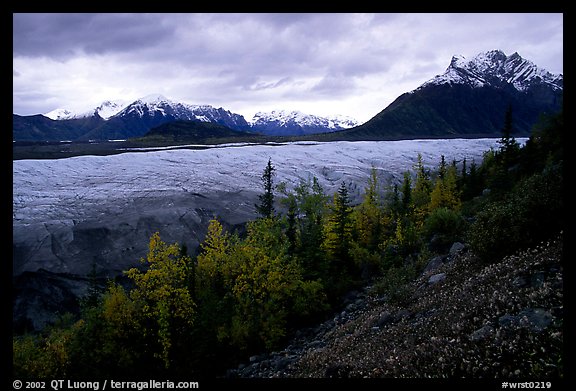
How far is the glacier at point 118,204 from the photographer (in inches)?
862

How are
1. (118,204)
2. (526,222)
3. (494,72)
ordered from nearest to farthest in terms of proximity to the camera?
(526,222)
(118,204)
(494,72)

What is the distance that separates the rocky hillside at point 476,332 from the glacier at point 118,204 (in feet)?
46.8

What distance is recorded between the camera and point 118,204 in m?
28.0

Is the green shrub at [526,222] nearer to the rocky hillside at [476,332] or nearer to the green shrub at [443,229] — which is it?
the rocky hillside at [476,332]

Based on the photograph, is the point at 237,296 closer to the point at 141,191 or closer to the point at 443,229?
the point at 443,229

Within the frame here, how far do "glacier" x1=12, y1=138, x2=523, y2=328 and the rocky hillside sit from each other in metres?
14.3

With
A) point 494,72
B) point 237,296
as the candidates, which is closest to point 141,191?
point 237,296

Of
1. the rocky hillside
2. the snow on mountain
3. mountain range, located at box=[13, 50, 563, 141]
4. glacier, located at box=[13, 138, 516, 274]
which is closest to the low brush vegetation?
the rocky hillside

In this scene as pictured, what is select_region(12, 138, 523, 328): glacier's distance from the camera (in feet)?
71.8

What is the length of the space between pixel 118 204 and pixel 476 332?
93.6ft

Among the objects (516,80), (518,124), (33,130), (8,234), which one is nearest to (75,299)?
(8,234)

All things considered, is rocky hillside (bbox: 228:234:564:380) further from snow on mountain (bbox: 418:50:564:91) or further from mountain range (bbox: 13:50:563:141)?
snow on mountain (bbox: 418:50:564:91)

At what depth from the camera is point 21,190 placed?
27.3m

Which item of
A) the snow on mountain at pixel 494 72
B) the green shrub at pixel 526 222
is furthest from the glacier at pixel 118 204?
the snow on mountain at pixel 494 72
